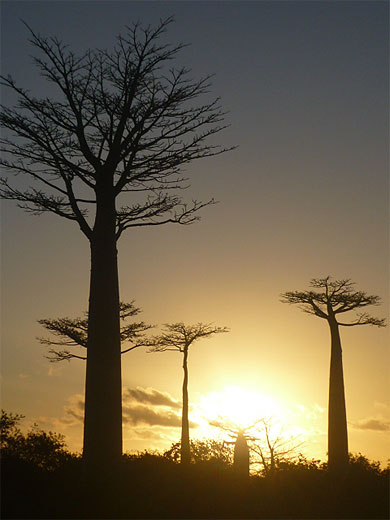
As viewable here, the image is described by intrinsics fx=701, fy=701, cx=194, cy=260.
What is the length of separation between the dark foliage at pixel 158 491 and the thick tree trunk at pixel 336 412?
4459mm

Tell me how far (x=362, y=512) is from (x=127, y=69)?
34.9ft

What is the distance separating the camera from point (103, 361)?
1297 centimetres

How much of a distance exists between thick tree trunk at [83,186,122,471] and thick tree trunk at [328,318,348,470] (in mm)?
12298

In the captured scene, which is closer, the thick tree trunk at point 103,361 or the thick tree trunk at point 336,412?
the thick tree trunk at point 103,361

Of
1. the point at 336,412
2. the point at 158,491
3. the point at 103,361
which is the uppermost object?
the point at 103,361

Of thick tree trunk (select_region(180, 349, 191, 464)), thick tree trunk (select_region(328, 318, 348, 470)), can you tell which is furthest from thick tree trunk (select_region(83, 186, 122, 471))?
thick tree trunk (select_region(180, 349, 191, 464))

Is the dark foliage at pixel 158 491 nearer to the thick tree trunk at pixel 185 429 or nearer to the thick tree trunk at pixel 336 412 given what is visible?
the thick tree trunk at pixel 336 412

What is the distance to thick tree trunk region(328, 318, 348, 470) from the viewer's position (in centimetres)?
2323

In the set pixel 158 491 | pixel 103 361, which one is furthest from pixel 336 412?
pixel 103 361

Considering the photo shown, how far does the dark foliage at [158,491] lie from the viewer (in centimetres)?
1188

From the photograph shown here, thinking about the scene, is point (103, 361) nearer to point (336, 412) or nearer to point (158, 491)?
point (158, 491)

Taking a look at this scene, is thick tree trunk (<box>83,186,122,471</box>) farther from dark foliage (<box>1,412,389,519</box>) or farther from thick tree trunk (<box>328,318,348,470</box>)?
thick tree trunk (<box>328,318,348,470</box>)

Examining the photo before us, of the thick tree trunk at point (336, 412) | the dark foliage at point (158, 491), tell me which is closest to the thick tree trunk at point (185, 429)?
the thick tree trunk at point (336, 412)

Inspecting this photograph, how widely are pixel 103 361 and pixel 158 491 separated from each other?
2659mm
